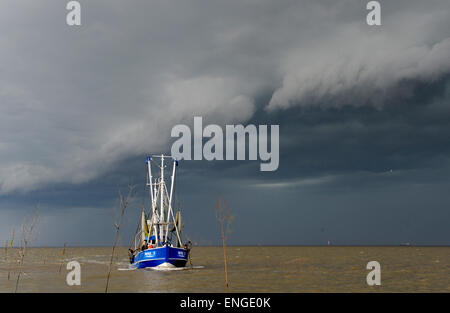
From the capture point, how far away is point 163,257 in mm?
Answer: 59625

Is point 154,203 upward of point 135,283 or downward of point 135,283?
upward

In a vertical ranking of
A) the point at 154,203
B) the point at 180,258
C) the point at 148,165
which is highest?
the point at 148,165

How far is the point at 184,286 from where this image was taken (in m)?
42.5

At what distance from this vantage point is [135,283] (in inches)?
1817

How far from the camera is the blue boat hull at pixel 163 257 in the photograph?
59625 millimetres

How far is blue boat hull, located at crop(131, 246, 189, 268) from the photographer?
5962cm
